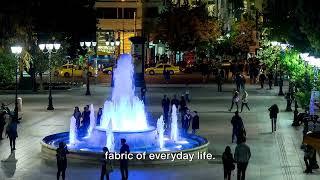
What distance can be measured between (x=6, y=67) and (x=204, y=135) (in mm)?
28194

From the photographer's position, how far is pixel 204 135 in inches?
1128

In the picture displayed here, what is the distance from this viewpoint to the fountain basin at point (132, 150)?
21953 mm

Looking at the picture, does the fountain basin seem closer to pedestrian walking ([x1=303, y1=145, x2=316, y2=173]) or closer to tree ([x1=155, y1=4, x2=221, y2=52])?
pedestrian walking ([x1=303, y1=145, x2=316, y2=173])

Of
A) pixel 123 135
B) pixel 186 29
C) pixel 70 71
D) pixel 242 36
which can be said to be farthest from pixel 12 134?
pixel 242 36

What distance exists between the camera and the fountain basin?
21953 millimetres

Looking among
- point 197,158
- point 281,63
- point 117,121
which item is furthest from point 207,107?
point 197,158

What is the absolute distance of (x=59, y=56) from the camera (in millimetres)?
54188

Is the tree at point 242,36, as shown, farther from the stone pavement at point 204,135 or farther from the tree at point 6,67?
the stone pavement at point 204,135

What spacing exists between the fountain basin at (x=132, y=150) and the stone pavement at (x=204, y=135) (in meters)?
0.34

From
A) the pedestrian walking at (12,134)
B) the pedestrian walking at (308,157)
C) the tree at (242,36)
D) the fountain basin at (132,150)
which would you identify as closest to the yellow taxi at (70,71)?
the tree at (242,36)

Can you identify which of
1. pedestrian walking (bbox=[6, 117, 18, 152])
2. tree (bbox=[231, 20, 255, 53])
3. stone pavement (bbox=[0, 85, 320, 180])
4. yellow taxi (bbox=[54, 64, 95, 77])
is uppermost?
tree (bbox=[231, 20, 255, 53])

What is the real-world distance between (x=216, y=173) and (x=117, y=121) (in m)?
6.77

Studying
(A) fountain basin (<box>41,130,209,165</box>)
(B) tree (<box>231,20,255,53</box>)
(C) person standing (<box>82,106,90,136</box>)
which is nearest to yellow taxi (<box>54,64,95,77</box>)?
(B) tree (<box>231,20,255,53</box>)

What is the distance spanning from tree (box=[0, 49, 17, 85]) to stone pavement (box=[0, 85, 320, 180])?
420 centimetres
